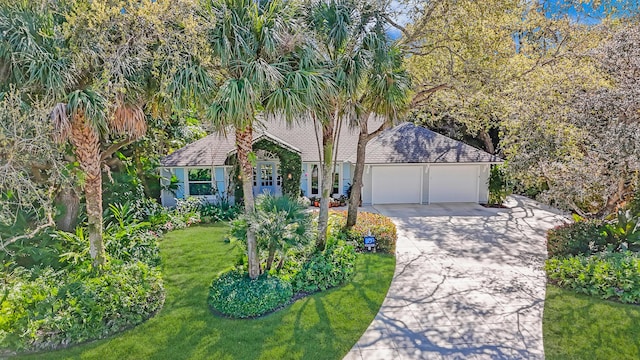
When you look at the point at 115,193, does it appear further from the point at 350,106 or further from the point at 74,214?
the point at 350,106

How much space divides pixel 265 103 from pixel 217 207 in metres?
10.5

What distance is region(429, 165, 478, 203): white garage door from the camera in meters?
21.1

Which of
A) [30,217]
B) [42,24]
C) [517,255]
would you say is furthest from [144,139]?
[517,255]

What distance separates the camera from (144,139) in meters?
17.6

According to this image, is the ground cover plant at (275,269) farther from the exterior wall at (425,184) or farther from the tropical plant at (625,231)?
the exterior wall at (425,184)

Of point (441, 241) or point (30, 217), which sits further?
point (441, 241)

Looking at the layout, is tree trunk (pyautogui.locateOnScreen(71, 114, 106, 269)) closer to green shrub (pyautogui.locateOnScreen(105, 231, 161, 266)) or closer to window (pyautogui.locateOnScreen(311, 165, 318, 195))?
green shrub (pyautogui.locateOnScreen(105, 231, 161, 266))

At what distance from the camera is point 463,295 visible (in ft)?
32.5

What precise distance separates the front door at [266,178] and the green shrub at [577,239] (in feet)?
44.5

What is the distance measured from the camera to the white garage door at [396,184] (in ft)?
68.5

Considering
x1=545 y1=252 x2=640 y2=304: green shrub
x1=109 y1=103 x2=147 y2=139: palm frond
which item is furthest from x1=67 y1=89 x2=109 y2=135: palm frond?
x1=545 y1=252 x2=640 y2=304: green shrub

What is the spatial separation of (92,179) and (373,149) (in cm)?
1445

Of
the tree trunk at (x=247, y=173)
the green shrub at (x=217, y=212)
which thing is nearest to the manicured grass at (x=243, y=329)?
the tree trunk at (x=247, y=173)

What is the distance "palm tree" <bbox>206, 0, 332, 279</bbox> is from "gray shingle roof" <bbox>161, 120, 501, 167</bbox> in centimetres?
988
